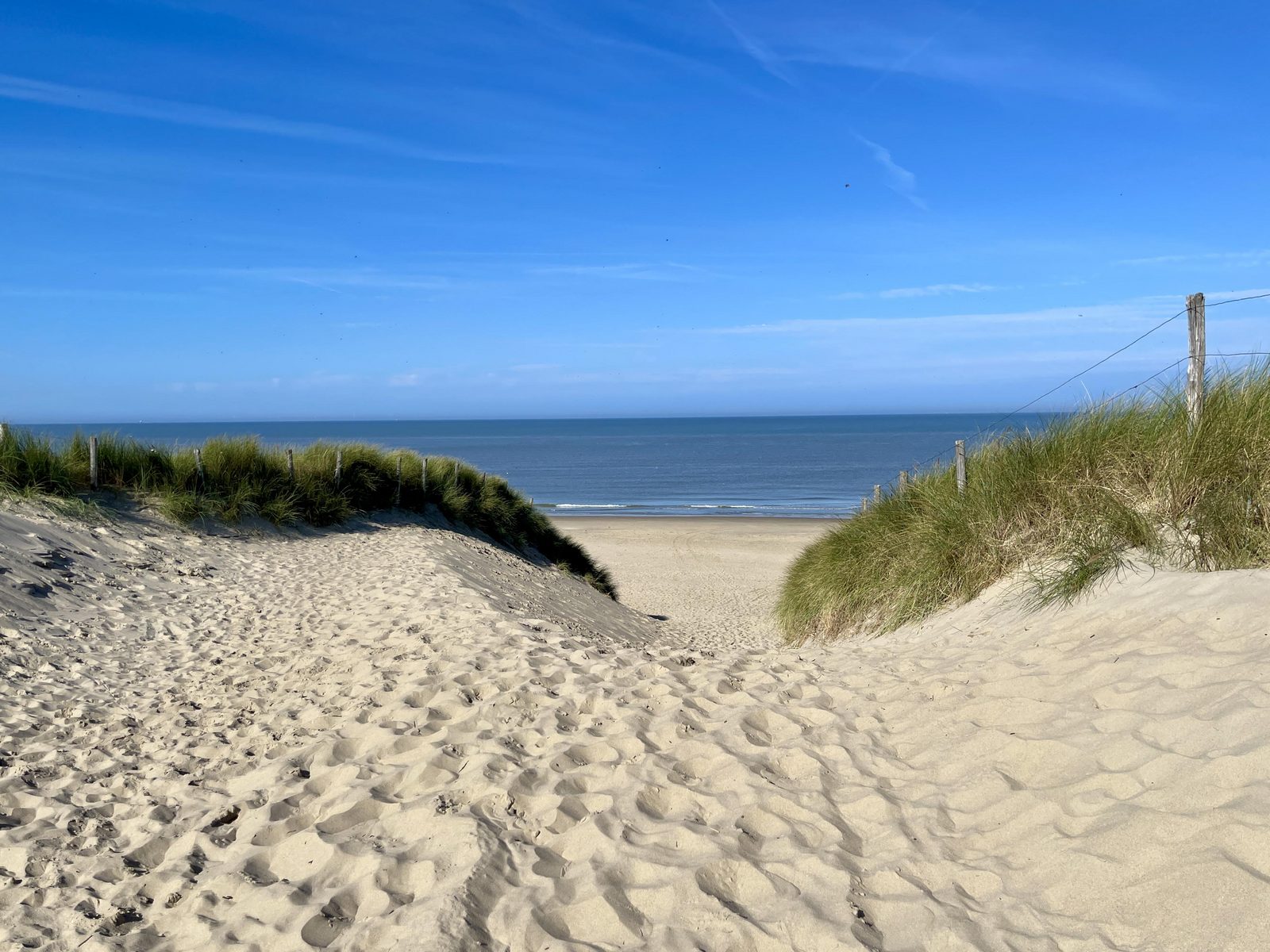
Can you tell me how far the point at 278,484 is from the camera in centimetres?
1330

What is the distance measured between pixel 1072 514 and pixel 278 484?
11468mm

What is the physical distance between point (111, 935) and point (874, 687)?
12.9 ft

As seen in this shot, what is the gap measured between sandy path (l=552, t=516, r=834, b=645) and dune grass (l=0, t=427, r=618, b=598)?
1.74m

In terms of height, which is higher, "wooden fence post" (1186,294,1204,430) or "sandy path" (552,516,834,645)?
"wooden fence post" (1186,294,1204,430)

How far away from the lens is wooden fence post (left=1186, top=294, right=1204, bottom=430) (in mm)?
5930

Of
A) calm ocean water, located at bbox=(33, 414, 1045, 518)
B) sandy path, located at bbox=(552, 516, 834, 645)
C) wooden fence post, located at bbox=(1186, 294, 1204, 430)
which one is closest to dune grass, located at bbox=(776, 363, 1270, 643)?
wooden fence post, located at bbox=(1186, 294, 1204, 430)

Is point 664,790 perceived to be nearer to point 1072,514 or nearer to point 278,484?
point 1072,514

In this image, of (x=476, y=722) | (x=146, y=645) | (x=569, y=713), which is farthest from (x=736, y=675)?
(x=146, y=645)

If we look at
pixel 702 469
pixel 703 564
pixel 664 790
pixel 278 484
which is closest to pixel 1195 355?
pixel 664 790

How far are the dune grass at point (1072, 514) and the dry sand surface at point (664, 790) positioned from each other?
478 mm

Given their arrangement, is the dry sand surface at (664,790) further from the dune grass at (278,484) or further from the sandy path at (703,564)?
the sandy path at (703,564)

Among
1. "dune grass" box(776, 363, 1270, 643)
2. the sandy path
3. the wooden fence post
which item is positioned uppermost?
the wooden fence post

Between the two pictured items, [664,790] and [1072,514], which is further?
[1072,514]

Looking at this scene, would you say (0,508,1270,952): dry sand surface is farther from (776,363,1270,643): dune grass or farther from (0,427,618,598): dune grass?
(0,427,618,598): dune grass
